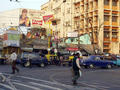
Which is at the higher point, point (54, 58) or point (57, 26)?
point (57, 26)

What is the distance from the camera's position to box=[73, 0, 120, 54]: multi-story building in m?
49.3

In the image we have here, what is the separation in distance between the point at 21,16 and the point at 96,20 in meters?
35.1

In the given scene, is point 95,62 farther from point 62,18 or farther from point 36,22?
point 36,22

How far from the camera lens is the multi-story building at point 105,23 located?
49.3 meters

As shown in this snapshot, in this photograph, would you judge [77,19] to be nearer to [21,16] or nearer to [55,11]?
[55,11]

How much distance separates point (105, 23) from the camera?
49844 millimetres

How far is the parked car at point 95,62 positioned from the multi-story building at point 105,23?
19.3 m

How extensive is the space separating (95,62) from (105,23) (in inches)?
880

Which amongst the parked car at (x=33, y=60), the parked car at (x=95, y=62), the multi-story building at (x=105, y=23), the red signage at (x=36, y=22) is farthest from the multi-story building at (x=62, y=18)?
the parked car at (x=95, y=62)

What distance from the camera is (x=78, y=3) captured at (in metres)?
56.8

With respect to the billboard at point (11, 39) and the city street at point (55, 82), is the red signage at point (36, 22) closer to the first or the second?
the billboard at point (11, 39)


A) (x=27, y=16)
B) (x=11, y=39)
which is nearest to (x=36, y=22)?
(x=27, y=16)

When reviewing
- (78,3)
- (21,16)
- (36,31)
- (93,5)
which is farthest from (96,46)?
(21,16)

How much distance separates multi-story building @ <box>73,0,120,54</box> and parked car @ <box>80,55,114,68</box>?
1929 centimetres
